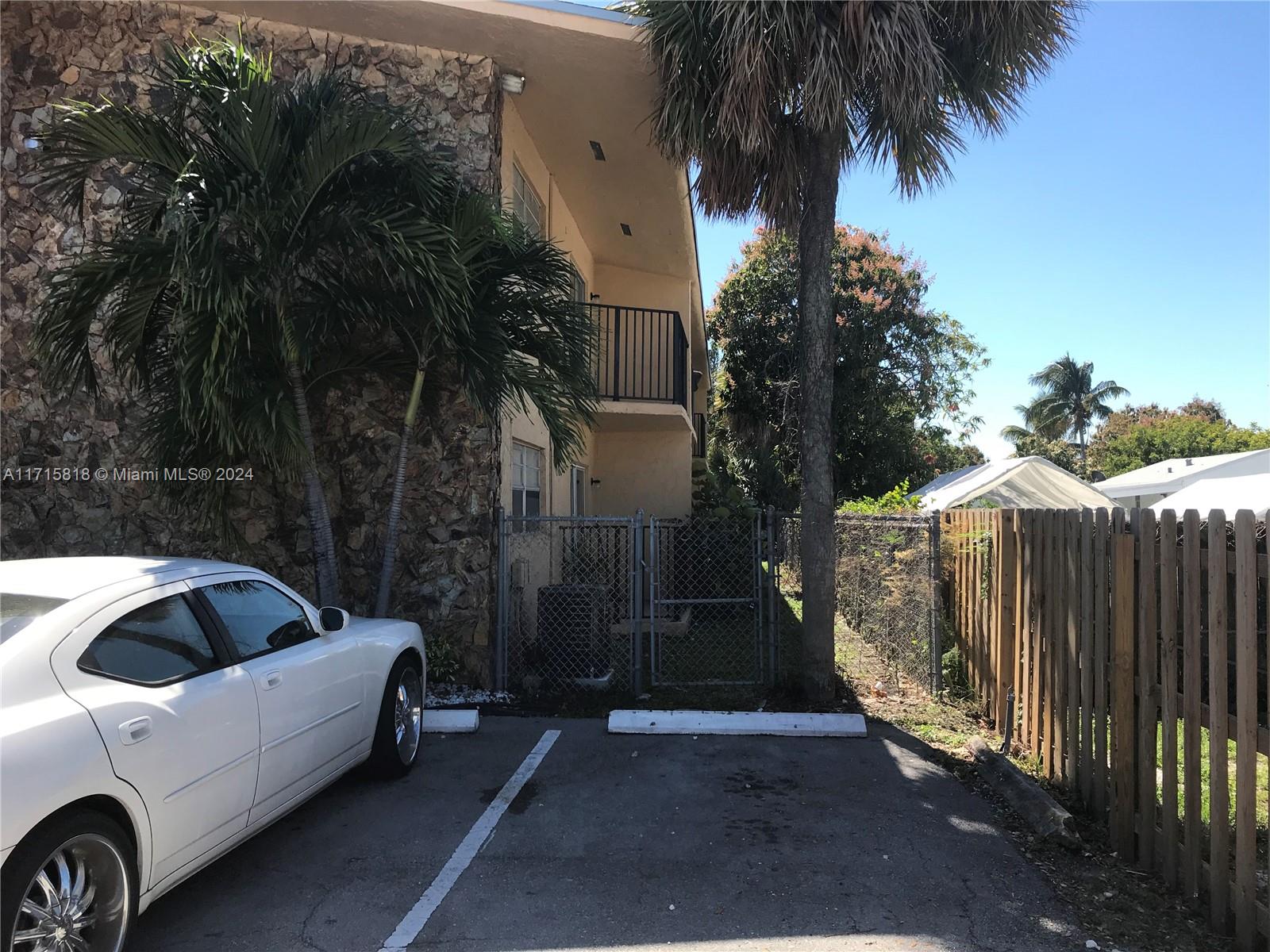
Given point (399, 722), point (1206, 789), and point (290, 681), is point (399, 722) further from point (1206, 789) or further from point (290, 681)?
point (1206, 789)

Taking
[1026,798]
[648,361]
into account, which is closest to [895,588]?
[1026,798]

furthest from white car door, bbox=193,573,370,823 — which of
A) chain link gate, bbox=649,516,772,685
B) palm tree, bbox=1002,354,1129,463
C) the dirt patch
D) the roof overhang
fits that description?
palm tree, bbox=1002,354,1129,463

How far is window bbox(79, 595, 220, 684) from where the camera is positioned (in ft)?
10.3

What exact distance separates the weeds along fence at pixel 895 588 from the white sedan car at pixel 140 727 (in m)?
4.92

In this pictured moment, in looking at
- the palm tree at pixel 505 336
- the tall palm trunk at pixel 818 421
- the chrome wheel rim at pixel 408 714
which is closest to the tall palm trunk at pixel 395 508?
the palm tree at pixel 505 336

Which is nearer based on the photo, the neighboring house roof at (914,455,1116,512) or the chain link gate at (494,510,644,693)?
the chain link gate at (494,510,644,693)

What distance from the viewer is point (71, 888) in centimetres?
272

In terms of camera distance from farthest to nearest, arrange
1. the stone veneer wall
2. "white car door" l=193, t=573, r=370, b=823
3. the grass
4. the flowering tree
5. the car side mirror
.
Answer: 1. the flowering tree
2. the stone veneer wall
3. the car side mirror
4. the grass
5. "white car door" l=193, t=573, r=370, b=823

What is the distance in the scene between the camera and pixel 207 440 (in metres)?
6.05

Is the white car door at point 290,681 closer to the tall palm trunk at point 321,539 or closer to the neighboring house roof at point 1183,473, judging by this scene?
the tall palm trunk at point 321,539

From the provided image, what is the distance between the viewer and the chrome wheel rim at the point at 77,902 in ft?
8.36

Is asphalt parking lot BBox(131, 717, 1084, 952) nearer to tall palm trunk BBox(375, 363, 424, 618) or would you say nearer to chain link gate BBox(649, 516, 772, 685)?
tall palm trunk BBox(375, 363, 424, 618)

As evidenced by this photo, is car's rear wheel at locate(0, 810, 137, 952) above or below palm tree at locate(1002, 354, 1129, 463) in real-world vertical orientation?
below

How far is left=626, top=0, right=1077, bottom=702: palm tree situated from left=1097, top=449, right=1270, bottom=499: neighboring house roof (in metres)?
17.2
